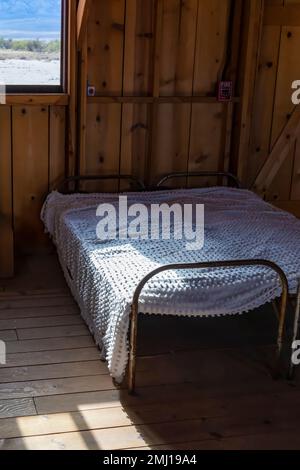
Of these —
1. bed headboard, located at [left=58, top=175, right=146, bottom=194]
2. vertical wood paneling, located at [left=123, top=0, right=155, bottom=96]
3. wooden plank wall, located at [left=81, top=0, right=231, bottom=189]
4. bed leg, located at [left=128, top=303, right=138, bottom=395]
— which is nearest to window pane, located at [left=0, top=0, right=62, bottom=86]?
wooden plank wall, located at [left=81, top=0, right=231, bottom=189]

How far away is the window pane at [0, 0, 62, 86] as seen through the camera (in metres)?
4.53

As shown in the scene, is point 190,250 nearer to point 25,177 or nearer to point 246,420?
point 246,420

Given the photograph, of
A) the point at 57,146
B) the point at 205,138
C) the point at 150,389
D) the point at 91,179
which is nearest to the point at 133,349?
the point at 150,389

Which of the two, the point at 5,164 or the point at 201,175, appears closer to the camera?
the point at 5,164

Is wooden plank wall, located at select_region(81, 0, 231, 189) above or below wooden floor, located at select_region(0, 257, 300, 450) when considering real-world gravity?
above

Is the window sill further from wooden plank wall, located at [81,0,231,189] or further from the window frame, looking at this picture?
wooden plank wall, located at [81,0,231,189]

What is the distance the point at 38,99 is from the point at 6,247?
962 millimetres

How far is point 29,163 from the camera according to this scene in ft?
15.4

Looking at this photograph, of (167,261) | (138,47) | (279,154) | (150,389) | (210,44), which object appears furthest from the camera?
(279,154)

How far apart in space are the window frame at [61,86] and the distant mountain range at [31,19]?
0.04 metres

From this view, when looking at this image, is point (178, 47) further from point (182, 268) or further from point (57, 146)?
point (182, 268)

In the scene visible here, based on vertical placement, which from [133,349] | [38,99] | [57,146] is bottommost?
[133,349]

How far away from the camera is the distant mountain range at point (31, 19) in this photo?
14.8ft

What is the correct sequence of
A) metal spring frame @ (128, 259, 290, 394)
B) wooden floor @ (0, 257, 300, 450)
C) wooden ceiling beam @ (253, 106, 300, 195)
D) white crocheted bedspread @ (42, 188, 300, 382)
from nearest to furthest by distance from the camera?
wooden floor @ (0, 257, 300, 450) → metal spring frame @ (128, 259, 290, 394) → white crocheted bedspread @ (42, 188, 300, 382) → wooden ceiling beam @ (253, 106, 300, 195)
